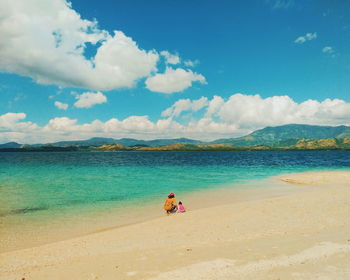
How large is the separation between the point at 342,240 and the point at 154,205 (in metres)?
20.0

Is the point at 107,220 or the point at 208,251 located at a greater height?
the point at 208,251

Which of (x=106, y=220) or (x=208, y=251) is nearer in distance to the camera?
(x=208, y=251)

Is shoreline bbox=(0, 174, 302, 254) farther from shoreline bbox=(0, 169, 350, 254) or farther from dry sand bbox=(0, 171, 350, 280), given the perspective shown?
dry sand bbox=(0, 171, 350, 280)

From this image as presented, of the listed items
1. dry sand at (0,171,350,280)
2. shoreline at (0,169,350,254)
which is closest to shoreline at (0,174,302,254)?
shoreline at (0,169,350,254)

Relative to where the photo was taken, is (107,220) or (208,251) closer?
(208,251)

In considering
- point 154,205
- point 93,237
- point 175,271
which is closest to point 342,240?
point 175,271

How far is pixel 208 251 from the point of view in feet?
40.3

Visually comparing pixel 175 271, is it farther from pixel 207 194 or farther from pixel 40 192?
pixel 40 192

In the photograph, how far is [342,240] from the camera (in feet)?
42.1

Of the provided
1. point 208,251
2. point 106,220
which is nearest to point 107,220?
point 106,220

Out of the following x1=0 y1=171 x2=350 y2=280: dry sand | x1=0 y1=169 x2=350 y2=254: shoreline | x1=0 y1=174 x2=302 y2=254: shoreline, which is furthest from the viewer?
x1=0 y1=174 x2=302 y2=254: shoreline

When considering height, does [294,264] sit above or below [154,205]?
above

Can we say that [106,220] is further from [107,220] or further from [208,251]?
[208,251]

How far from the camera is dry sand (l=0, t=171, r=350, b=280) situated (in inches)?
386
